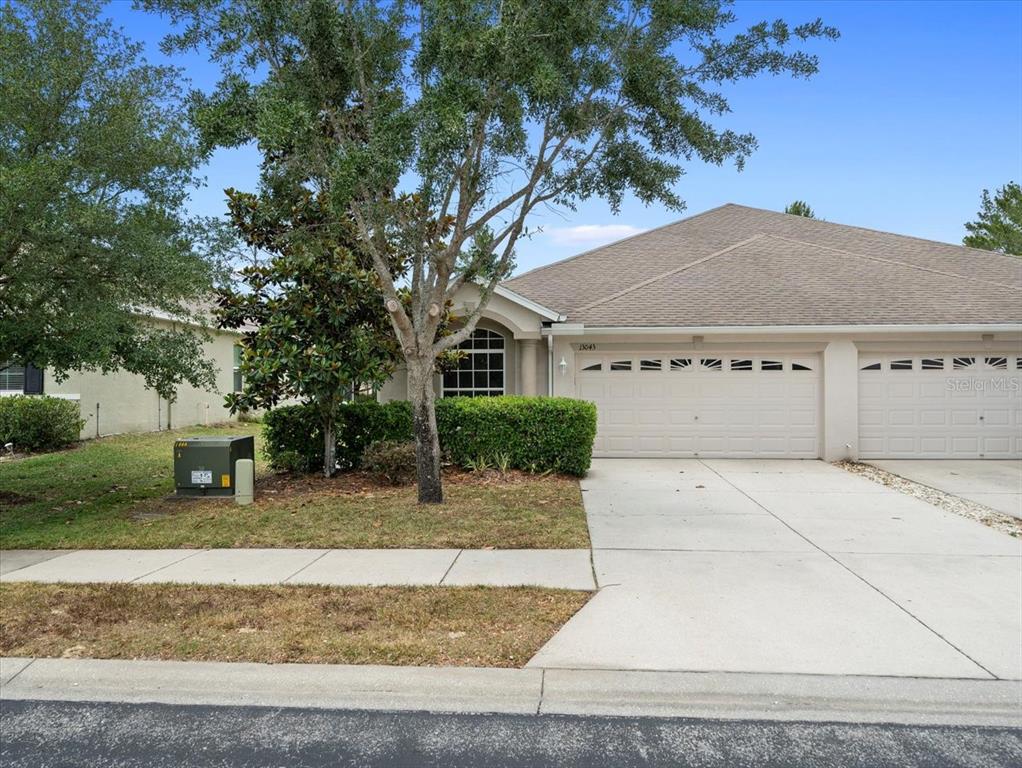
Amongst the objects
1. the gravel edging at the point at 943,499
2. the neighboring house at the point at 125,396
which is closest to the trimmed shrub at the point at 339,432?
the neighboring house at the point at 125,396

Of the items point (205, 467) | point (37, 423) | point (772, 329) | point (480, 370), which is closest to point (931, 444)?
point (772, 329)

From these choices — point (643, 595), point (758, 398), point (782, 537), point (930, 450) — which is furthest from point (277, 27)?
point (930, 450)

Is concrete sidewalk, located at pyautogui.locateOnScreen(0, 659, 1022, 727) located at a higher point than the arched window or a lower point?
lower

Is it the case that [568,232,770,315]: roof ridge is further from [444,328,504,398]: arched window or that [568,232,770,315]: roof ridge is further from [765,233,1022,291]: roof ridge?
[444,328,504,398]: arched window

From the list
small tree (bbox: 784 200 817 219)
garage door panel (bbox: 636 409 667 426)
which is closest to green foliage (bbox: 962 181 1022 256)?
small tree (bbox: 784 200 817 219)

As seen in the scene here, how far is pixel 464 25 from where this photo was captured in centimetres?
823

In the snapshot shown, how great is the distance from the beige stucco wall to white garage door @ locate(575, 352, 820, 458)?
8605 millimetres

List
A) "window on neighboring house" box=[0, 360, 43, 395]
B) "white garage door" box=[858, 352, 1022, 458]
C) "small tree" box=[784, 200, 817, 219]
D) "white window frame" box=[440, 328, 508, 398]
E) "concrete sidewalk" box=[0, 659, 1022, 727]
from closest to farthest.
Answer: "concrete sidewalk" box=[0, 659, 1022, 727] < "white garage door" box=[858, 352, 1022, 458] < "white window frame" box=[440, 328, 508, 398] < "window on neighboring house" box=[0, 360, 43, 395] < "small tree" box=[784, 200, 817, 219]

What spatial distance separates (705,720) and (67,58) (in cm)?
947

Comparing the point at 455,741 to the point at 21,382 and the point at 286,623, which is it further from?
the point at 21,382

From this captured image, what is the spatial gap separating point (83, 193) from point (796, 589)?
8.83 m

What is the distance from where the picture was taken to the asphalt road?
11.4 feet

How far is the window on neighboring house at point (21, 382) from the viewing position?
1677 centimetres

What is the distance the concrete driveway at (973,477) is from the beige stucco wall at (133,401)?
14119 millimetres
